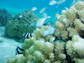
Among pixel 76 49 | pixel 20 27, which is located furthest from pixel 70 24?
pixel 20 27

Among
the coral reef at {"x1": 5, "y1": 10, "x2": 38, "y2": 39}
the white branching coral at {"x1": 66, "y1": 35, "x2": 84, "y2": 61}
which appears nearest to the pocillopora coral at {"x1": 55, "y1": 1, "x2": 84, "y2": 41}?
the white branching coral at {"x1": 66, "y1": 35, "x2": 84, "y2": 61}

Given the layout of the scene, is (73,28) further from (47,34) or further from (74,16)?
(47,34)

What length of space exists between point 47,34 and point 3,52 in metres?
3.81

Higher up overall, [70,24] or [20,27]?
[20,27]

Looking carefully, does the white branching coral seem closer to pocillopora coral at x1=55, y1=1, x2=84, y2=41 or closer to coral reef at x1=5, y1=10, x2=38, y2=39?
pocillopora coral at x1=55, y1=1, x2=84, y2=41

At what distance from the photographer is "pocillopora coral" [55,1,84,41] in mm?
2219

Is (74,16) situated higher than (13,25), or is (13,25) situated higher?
(13,25)

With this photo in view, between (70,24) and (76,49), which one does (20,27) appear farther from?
(76,49)

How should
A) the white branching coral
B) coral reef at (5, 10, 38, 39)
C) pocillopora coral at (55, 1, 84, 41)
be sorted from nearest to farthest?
the white branching coral → pocillopora coral at (55, 1, 84, 41) → coral reef at (5, 10, 38, 39)

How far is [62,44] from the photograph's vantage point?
2.00m

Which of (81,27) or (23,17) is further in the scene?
(23,17)

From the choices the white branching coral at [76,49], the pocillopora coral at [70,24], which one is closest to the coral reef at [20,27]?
the pocillopora coral at [70,24]

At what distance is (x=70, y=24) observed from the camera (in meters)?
2.42

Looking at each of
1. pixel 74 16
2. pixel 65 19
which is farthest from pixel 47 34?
pixel 74 16
